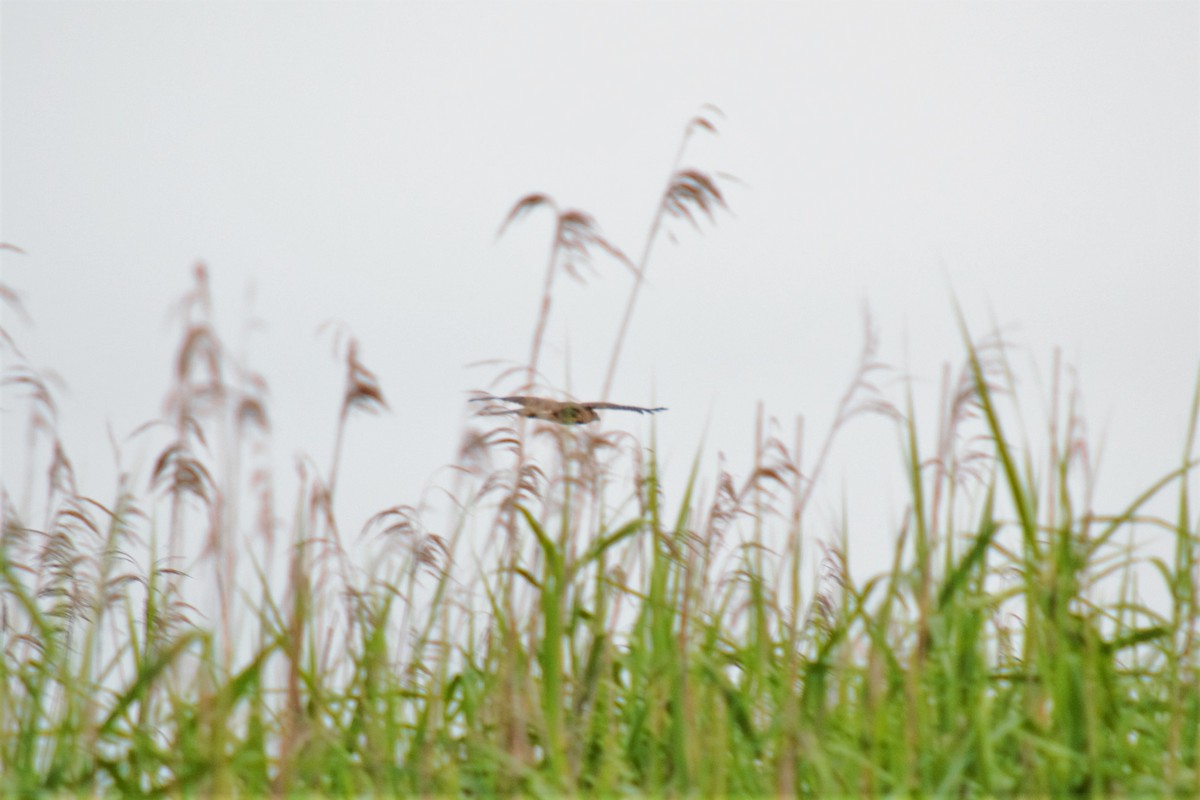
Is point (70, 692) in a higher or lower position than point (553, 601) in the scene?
lower

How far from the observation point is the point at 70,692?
10.3 ft

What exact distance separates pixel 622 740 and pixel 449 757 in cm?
47

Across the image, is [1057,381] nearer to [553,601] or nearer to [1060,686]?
[1060,686]

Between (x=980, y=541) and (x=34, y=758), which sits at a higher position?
(x=980, y=541)

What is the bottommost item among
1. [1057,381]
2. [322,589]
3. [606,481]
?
[322,589]

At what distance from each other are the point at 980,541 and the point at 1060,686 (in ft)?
1.21

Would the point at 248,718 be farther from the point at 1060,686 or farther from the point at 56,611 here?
the point at 1060,686

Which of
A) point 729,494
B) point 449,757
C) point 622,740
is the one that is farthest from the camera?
point 729,494

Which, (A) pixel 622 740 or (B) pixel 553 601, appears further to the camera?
(A) pixel 622 740

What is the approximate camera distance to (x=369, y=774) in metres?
2.98

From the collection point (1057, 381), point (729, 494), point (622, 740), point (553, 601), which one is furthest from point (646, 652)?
point (1057, 381)

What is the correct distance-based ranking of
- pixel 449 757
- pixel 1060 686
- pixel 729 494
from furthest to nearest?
pixel 729 494, pixel 449 757, pixel 1060 686

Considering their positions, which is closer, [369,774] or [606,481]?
[369,774]

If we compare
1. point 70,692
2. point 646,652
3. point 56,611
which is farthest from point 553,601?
point 56,611
